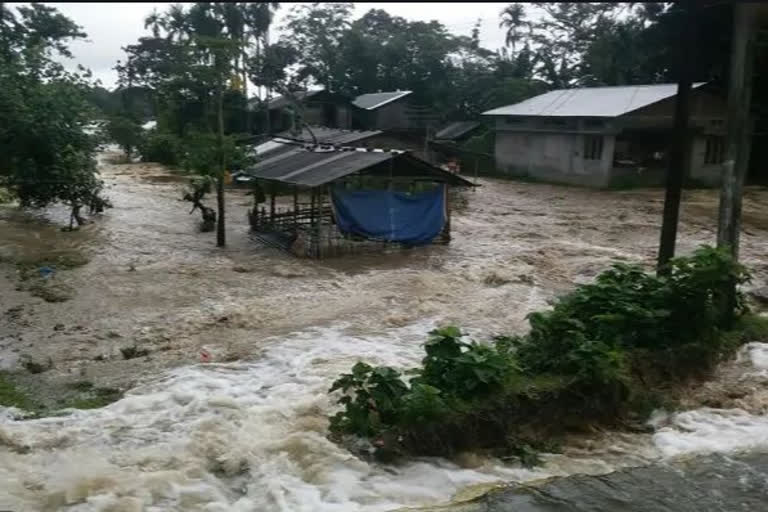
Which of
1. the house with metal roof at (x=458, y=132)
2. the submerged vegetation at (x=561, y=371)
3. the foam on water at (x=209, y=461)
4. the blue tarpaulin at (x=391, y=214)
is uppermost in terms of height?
the house with metal roof at (x=458, y=132)

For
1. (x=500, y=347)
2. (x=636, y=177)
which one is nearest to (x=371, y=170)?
(x=500, y=347)

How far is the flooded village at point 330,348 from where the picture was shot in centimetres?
603

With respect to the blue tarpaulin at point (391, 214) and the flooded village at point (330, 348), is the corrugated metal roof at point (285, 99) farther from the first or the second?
the blue tarpaulin at point (391, 214)

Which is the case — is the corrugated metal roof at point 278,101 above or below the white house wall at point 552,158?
above

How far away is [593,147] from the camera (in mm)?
29219

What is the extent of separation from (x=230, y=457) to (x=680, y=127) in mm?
7734

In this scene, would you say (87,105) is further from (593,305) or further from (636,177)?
(636,177)

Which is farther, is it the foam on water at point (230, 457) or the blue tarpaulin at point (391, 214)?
the blue tarpaulin at point (391, 214)

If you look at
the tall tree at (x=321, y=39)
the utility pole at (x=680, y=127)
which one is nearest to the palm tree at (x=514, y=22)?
the tall tree at (x=321, y=39)

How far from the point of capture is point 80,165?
18797mm

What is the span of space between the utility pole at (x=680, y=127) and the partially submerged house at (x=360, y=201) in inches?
253

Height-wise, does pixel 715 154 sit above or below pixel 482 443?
above

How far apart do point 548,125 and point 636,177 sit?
4.85 meters

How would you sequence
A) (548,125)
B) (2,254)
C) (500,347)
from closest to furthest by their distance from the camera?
(500,347)
(2,254)
(548,125)
